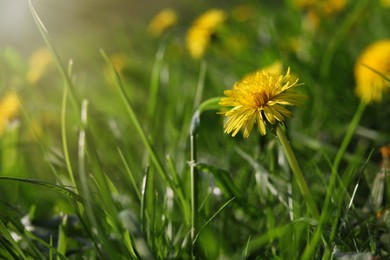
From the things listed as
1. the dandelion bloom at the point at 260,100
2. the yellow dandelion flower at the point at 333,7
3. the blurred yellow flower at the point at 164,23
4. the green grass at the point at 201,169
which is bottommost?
the green grass at the point at 201,169

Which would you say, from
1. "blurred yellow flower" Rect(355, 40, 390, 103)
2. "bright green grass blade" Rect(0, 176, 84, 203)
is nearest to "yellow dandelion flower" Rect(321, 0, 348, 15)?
"blurred yellow flower" Rect(355, 40, 390, 103)

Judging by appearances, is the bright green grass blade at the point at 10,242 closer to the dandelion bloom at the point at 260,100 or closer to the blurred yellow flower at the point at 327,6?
the dandelion bloom at the point at 260,100

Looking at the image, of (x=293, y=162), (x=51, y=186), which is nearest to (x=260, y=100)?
(x=293, y=162)

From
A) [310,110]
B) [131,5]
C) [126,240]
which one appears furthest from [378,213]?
[131,5]

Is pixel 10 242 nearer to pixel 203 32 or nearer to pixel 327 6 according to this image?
pixel 203 32

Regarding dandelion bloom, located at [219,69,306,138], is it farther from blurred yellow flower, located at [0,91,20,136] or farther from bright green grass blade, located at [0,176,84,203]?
blurred yellow flower, located at [0,91,20,136]

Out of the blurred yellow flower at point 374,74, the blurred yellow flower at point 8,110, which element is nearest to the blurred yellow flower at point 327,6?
the blurred yellow flower at point 374,74
